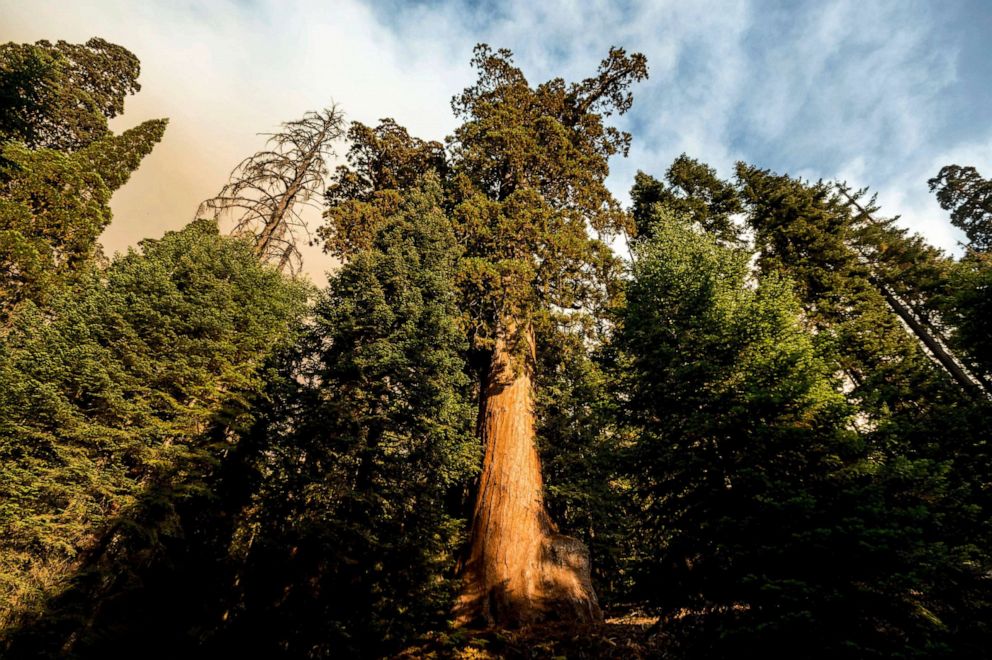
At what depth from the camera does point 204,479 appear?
32.1 feet

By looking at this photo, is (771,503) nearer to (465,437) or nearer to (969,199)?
(465,437)

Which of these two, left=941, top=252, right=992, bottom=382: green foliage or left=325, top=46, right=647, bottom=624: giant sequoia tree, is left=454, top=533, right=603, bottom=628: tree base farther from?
left=941, top=252, right=992, bottom=382: green foliage

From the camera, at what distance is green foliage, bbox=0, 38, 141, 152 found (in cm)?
1591

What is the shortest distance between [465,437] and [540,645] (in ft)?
15.0

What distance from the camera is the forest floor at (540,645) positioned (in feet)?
18.1

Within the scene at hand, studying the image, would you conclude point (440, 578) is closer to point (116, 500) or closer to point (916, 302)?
point (116, 500)

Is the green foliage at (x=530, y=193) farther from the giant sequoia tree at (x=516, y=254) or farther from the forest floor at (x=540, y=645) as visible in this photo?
the forest floor at (x=540, y=645)

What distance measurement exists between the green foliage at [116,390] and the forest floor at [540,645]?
260 inches

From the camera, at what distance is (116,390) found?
8.28m

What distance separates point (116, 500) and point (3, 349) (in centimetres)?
433

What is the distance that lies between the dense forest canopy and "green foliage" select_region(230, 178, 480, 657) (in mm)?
72

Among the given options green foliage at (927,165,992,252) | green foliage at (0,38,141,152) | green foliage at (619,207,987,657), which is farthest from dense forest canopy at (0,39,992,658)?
green foliage at (927,165,992,252)

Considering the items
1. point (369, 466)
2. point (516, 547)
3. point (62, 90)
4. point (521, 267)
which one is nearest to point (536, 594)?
point (516, 547)

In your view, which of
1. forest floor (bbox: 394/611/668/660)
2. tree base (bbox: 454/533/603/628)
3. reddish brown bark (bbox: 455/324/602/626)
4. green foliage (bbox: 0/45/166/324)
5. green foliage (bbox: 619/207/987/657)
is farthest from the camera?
green foliage (bbox: 0/45/166/324)
